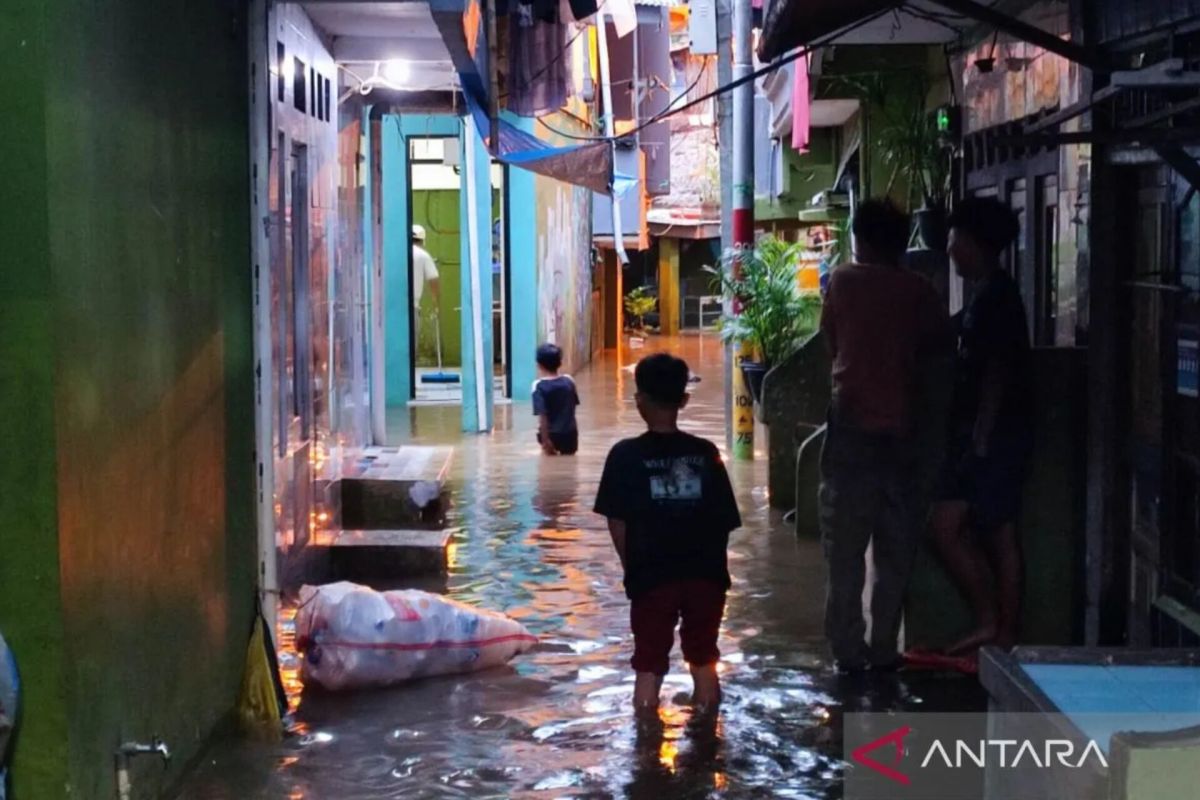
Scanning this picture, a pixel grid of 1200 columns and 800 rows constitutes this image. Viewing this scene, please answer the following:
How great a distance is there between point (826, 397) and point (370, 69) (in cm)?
361

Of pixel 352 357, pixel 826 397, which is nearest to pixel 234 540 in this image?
pixel 352 357

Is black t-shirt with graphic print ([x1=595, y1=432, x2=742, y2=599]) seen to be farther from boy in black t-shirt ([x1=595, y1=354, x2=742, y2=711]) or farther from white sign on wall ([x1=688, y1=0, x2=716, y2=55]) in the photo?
white sign on wall ([x1=688, y1=0, x2=716, y2=55])

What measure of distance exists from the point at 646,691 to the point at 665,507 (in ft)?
2.42

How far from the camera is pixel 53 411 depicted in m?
4.04

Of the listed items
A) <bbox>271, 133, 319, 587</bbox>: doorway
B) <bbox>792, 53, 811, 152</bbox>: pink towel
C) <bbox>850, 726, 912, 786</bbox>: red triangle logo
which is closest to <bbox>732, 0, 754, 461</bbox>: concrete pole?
<bbox>792, 53, 811, 152</bbox>: pink towel

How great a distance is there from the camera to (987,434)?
6.33 m

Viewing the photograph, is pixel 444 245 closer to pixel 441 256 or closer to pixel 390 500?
pixel 441 256

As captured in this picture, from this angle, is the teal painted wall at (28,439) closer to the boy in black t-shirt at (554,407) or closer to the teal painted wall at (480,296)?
the boy in black t-shirt at (554,407)

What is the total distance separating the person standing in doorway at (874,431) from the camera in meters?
6.38

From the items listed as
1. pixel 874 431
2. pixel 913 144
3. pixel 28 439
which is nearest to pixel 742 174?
pixel 913 144

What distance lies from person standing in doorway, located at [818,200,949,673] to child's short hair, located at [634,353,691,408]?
2.87 ft

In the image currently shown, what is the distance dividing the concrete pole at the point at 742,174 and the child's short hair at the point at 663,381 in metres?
7.50

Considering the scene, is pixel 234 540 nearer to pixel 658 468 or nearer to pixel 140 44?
pixel 658 468

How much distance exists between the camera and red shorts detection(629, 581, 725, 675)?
5.93 meters
